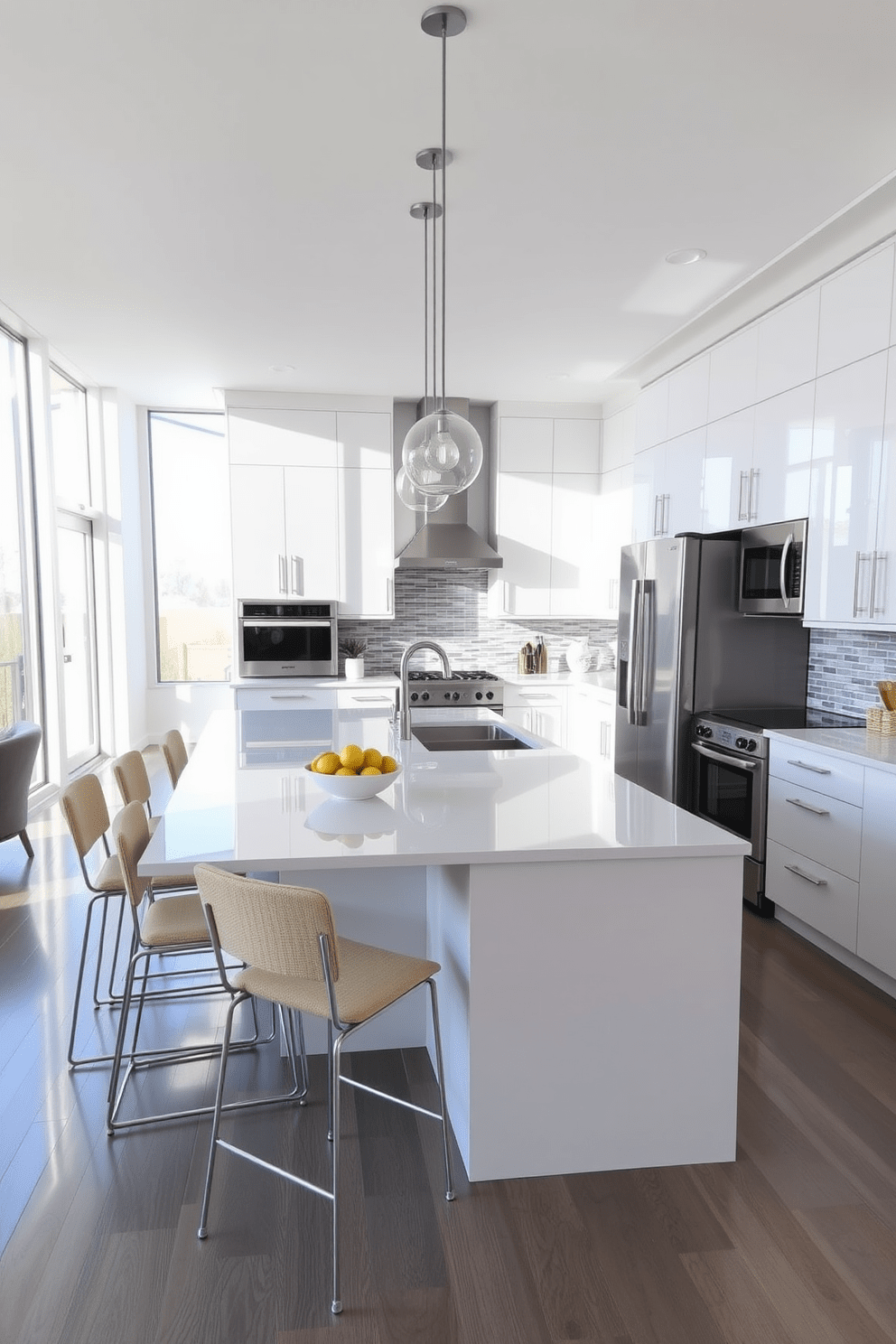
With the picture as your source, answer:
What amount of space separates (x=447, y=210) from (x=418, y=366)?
232cm

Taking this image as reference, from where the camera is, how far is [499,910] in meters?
2.02

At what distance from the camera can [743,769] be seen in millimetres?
3773

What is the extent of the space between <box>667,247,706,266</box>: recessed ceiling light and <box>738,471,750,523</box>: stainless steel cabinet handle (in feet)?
3.25

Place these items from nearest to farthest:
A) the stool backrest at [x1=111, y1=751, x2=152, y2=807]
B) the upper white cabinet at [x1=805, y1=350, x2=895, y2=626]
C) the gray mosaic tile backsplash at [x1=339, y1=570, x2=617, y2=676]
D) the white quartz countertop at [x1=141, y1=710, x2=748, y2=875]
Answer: the white quartz countertop at [x1=141, y1=710, x2=748, y2=875] → the stool backrest at [x1=111, y1=751, x2=152, y2=807] → the upper white cabinet at [x1=805, y1=350, x2=895, y2=626] → the gray mosaic tile backsplash at [x1=339, y1=570, x2=617, y2=676]

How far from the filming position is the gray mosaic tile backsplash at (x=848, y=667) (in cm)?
387

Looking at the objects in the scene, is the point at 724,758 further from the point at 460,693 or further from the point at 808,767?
the point at 460,693

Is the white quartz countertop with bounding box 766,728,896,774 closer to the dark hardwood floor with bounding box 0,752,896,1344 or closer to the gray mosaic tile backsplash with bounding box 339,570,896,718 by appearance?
the dark hardwood floor with bounding box 0,752,896,1344

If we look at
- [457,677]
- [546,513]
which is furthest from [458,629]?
[546,513]

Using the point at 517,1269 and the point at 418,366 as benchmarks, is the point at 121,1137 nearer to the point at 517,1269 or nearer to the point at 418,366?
the point at 517,1269

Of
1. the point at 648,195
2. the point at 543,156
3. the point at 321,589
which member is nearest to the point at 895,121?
the point at 648,195

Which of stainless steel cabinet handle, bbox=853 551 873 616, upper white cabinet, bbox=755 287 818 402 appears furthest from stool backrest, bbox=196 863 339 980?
upper white cabinet, bbox=755 287 818 402

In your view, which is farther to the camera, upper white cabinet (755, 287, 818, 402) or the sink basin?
the sink basin

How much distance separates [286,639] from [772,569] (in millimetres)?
3464

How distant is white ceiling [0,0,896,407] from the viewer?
228 centimetres
